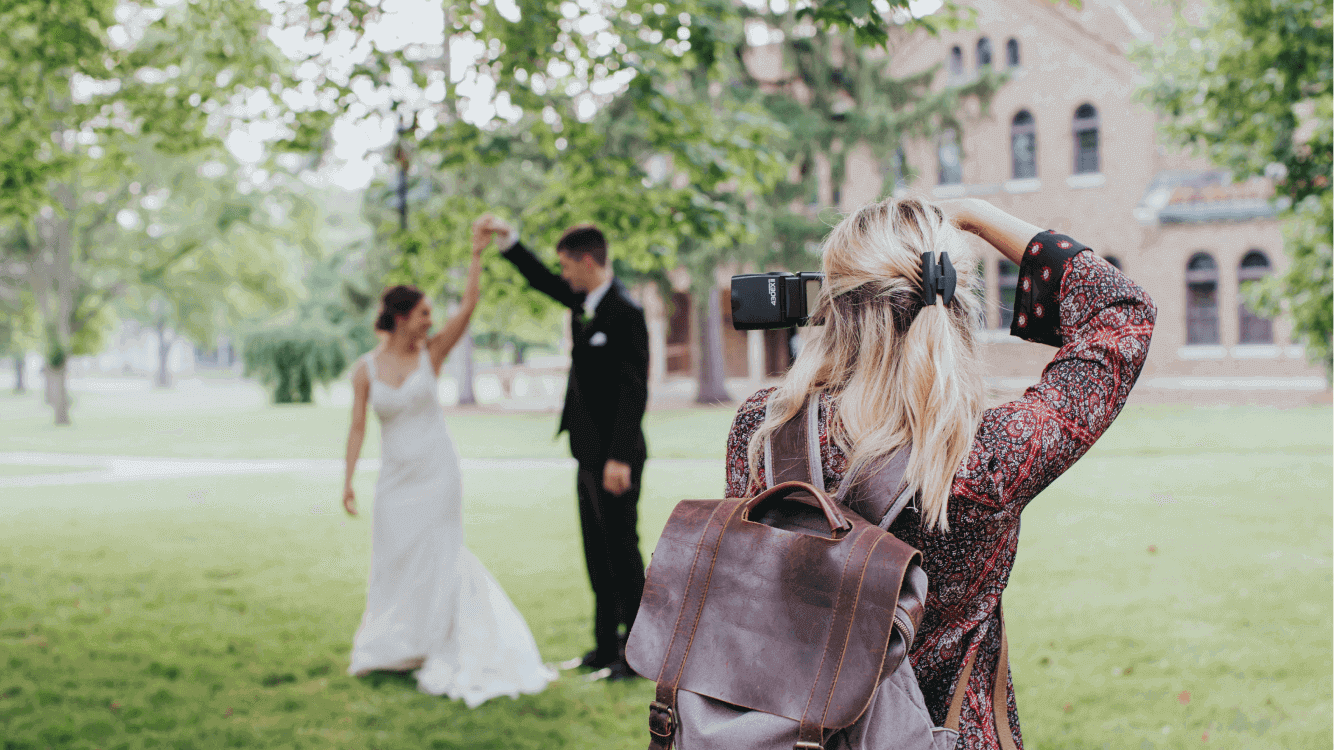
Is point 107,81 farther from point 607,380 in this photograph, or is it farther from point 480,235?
point 607,380

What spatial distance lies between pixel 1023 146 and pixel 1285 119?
19.8 meters

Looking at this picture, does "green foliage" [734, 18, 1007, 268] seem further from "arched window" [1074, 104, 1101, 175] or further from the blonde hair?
the blonde hair

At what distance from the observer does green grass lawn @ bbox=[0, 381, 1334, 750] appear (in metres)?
4.67

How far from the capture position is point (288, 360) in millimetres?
36312

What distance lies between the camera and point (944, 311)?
169cm

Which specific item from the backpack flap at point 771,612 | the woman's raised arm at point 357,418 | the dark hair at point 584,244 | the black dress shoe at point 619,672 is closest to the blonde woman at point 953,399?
the backpack flap at point 771,612

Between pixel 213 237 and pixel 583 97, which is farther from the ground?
pixel 213 237

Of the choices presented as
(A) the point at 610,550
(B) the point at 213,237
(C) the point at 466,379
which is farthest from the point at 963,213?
(B) the point at 213,237

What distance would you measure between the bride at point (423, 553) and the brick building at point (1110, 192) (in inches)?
868

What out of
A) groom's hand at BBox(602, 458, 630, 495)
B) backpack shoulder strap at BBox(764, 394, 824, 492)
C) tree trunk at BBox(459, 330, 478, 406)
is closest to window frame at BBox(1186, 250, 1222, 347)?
tree trunk at BBox(459, 330, 478, 406)

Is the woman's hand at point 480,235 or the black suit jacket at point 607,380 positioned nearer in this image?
the woman's hand at point 480,235

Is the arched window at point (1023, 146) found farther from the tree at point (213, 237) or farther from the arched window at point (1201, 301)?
the tree at point (213, 237)

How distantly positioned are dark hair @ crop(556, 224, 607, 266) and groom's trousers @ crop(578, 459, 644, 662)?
3.72ft

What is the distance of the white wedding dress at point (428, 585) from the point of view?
5.12 metres
